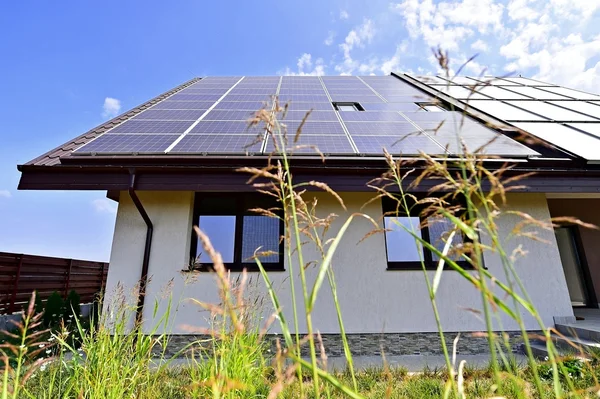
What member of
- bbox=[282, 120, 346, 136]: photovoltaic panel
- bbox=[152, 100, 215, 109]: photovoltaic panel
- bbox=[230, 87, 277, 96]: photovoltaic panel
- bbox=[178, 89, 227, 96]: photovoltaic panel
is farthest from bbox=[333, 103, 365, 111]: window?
bbox=[178, 89, 227, 96]: photovoltaic panel

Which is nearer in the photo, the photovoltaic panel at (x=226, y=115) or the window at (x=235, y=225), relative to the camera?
the window at (x=235, y=225)

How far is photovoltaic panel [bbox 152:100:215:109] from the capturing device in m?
7.06

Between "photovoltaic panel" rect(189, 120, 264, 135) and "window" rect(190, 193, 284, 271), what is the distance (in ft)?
3.95

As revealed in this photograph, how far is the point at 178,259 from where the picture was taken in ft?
16.2

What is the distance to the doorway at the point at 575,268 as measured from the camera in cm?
710

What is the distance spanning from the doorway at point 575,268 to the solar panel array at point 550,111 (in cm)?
284

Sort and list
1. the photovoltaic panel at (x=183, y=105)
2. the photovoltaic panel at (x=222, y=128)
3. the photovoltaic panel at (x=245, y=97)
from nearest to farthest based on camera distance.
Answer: the photovoltaic panel at (x=222, y=128), the photovoltaic panel at (x=183, y=105), the photovoltaic panel at (x=245, y=97)

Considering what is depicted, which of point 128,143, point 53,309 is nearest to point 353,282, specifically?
point 128,143

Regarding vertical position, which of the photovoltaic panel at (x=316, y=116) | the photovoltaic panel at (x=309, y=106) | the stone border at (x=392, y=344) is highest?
the photovoltaic panel at (x=309, y=106)

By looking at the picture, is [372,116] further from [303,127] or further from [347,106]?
[303,127]

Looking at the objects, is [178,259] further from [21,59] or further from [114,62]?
[21,59]

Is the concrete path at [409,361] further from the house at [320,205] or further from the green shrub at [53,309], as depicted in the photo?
the green shrub at [53,309]

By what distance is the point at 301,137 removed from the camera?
508 cm

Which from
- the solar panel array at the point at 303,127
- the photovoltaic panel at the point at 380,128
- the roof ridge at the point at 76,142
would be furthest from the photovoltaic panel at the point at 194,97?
the photovoltaic panel at the point at 380,128
